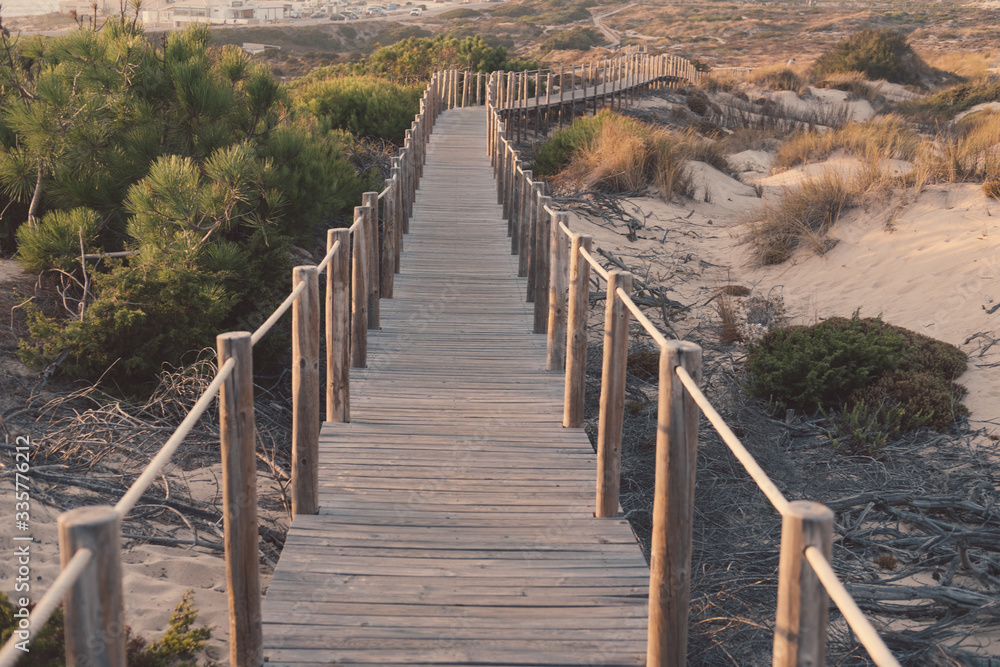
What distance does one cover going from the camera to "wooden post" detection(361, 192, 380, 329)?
23.4ft

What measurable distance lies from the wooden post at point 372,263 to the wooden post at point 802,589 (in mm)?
5454

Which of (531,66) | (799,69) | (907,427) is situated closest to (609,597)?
(907,427)

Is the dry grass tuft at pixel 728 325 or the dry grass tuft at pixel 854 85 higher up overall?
the dry grass tuft at pixel 854 85

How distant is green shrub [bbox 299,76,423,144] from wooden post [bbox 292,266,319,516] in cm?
1357

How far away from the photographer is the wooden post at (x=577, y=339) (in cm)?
527

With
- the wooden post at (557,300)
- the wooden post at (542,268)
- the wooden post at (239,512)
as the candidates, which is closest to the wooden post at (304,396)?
the wooden post at (239,512)

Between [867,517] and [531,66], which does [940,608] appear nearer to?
[867,517]

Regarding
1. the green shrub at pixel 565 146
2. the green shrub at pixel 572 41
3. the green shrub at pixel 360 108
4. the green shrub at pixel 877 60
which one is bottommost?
the green shrub at pixel 565 146

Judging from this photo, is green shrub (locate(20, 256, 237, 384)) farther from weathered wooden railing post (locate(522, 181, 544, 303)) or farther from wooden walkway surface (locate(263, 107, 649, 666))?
weathered wooden railing post (locate(522, 181, 544, 303))

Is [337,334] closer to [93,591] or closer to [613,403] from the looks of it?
[613,403]

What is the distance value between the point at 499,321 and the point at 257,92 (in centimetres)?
304

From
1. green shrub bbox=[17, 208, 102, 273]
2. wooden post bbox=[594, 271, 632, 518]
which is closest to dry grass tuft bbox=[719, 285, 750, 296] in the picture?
wooden post bbox=[594, 271, 632, 518]

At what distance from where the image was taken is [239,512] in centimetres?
293

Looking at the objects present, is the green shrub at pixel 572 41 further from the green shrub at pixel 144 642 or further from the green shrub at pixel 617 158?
the green shrub at pixel 144 642
